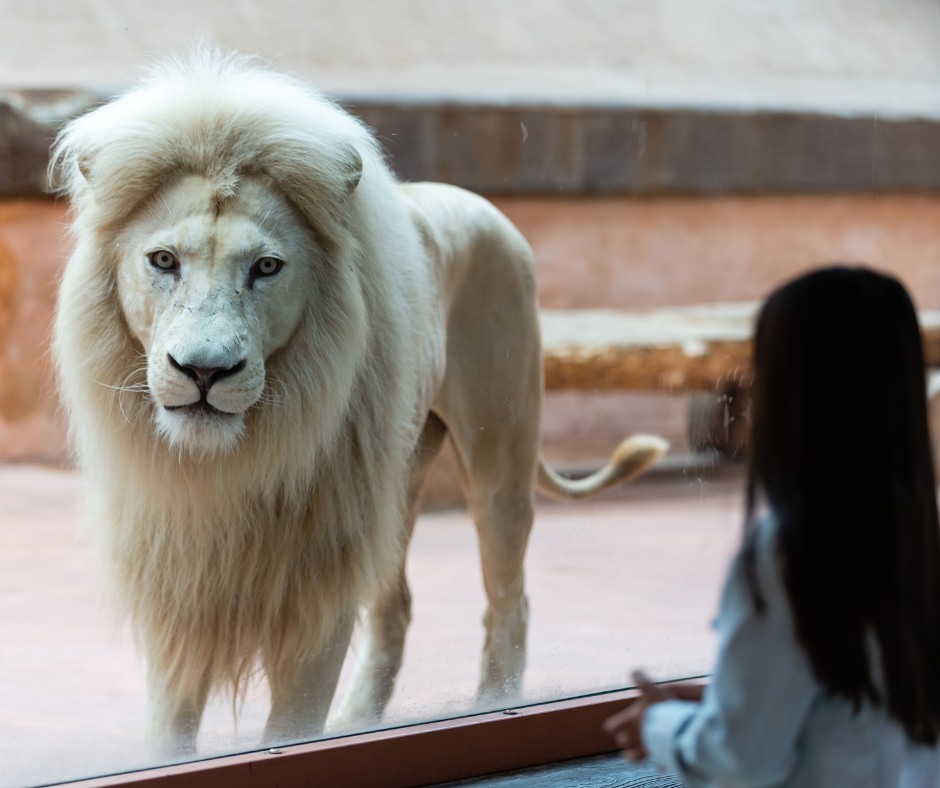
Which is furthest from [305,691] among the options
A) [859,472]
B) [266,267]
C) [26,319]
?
[26,319]

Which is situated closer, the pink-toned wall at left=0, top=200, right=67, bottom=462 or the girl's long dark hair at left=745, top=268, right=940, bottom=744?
the girl's long dark hair at left=745, top=268, right=940, bottom=744

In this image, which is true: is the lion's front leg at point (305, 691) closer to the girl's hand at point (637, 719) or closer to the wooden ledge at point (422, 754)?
the wooden ledge at point (422, 754)

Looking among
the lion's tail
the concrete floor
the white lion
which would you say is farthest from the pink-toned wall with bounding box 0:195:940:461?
the white lion

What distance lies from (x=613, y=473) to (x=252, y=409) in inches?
43.3

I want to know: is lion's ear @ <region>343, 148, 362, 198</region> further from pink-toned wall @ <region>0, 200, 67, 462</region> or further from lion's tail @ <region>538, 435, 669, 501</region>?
pink-toned wall @ <region>0, 200, 67, 462</region>

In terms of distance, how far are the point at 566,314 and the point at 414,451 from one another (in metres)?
1.61

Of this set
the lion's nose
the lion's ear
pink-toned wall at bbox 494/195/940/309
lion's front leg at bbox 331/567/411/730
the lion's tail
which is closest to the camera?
the lion's nose

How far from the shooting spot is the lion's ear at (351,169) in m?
1.57

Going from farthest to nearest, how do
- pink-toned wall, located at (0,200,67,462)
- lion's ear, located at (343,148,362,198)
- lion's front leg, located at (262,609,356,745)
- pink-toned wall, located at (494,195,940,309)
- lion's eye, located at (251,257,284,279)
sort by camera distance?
pink-toned wall, located at (0,200,67,462)
pink-toned wall, located at (494,195,940,309)
lion's front leg, located at (262,609,356,745)
lion's ear, located at (343,148,362,198)
lion's eye, located at (251,257,284,279)

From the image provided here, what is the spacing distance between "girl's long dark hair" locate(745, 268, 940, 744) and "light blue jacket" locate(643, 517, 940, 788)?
0.07ft

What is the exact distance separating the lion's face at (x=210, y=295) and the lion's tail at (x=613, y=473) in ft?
3.24

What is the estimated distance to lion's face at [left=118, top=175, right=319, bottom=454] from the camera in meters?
1.37

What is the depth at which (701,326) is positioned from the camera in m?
3.79

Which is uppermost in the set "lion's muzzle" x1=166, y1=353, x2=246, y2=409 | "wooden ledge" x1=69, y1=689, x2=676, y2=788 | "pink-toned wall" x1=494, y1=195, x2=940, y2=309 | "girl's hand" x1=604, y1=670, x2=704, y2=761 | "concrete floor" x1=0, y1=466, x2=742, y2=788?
"lion's muzzle" x1=166, y1=353, x2=246, y2=409
